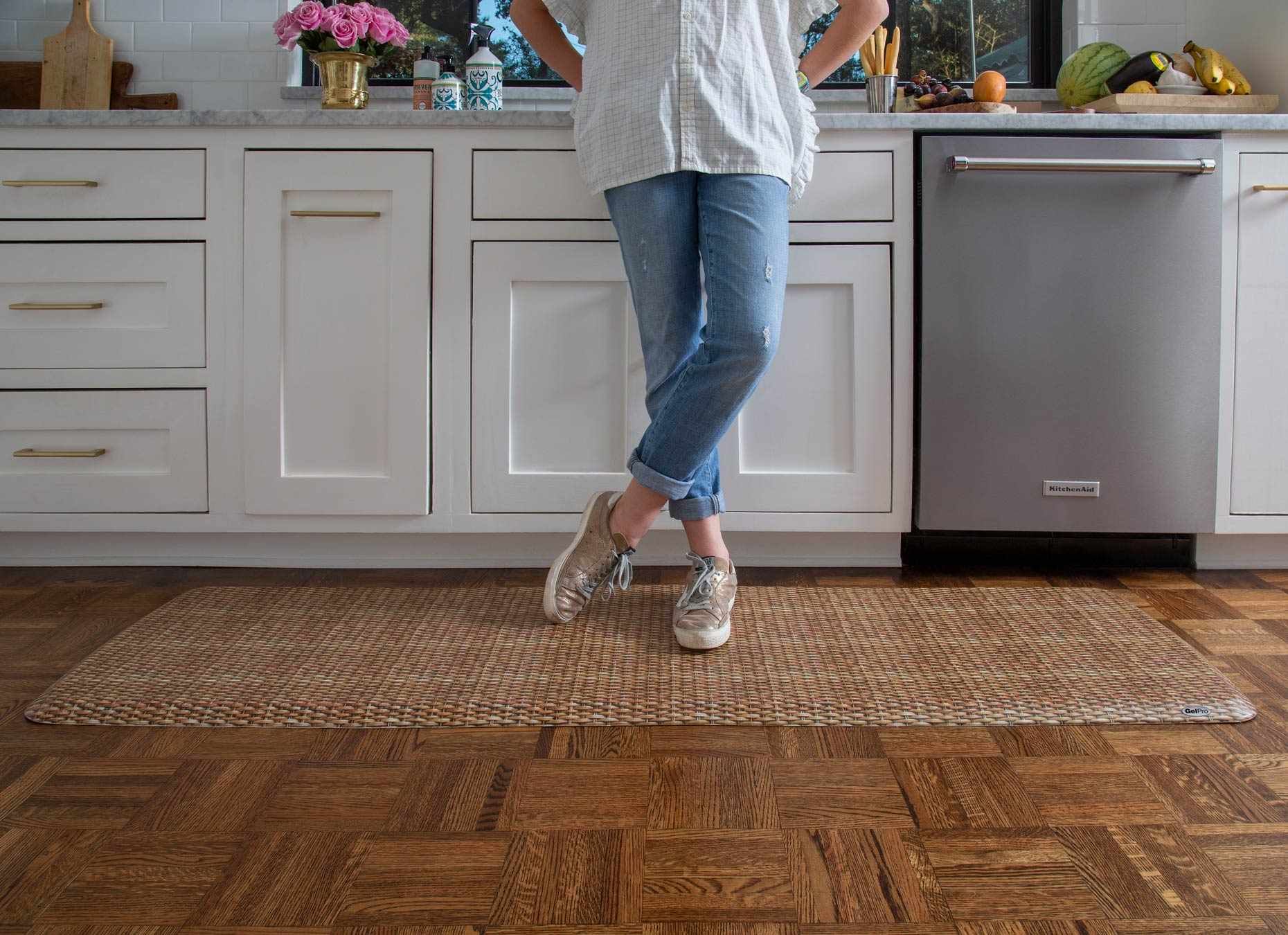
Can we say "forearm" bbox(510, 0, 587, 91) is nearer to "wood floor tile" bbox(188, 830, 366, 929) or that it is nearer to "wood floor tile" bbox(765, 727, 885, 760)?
"wood floor tile" bbox(765, 727, 885, 760)

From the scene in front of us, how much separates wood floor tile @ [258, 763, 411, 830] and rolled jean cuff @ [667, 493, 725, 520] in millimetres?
724

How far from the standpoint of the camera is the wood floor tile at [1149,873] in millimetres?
917

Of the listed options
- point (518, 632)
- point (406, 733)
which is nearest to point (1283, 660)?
point (518, 632)

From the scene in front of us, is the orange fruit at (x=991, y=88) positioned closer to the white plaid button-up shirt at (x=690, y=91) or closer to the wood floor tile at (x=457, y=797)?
the white plaid button-up shirt at (x=690, y=91)

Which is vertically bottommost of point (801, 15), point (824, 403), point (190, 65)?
point (824, 403)

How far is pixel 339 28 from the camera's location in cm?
230

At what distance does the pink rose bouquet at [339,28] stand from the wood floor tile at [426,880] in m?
1.81

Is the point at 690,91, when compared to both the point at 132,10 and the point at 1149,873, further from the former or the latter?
the point at 132,10

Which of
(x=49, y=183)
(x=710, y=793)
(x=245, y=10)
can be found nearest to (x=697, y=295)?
(x=710, y=793)

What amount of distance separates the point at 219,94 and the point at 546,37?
1138 mm

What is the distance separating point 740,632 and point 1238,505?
113 cm

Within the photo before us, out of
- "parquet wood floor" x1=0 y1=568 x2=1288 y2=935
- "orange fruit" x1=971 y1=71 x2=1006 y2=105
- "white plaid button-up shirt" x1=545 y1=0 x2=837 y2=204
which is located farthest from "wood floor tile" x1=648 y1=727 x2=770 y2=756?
"orange fruit" x1=971 y1=71 x2=1006 y2=105

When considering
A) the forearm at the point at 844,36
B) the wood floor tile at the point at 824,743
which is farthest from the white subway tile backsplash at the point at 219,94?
the wood floor tile at the point at 824,743

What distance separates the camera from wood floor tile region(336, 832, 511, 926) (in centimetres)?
91
